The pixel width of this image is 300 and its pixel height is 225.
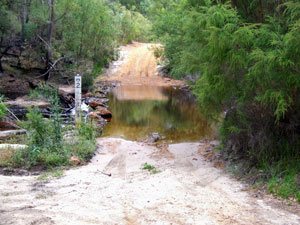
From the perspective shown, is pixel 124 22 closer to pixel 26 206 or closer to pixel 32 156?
pixel 32 156

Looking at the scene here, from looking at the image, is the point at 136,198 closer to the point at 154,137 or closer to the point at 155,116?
the point at 154,137

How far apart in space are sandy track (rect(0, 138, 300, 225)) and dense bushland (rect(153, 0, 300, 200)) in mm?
919

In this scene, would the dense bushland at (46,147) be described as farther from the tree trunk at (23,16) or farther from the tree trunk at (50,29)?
the tree trunk at (23,16)

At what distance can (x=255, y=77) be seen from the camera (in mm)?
7262

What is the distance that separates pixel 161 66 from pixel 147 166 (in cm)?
2689

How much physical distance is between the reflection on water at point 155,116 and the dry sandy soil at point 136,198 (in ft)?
15.5

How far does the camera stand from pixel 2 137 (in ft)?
39.8

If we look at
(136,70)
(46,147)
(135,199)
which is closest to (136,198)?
(135,199)

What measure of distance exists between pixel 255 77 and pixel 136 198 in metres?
2.98

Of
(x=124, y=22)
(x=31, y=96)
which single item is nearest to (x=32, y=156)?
(x=31, y=96)

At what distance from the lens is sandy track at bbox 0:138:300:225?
232 inches

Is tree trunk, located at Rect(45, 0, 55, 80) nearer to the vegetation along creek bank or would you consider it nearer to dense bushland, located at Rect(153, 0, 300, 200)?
the vegetation along creek bank

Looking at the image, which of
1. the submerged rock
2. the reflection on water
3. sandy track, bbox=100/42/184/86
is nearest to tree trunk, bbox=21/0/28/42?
the reflection on water

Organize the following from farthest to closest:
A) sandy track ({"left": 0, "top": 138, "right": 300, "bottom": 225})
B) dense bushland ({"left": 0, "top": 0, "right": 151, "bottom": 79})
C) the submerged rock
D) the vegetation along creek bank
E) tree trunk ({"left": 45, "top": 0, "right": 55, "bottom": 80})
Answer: tree trunk ({"left": 45, "top": 0, "right": 55, "bottom": 80}) → dense bushland ({"left": 0, "top": 0, "right": 151, "bottom": 79}) → the submerged rock → the vegetation along creek bank → sandy track ({"left": 0, "top": 138, "right": 300, "bottom": 225})
